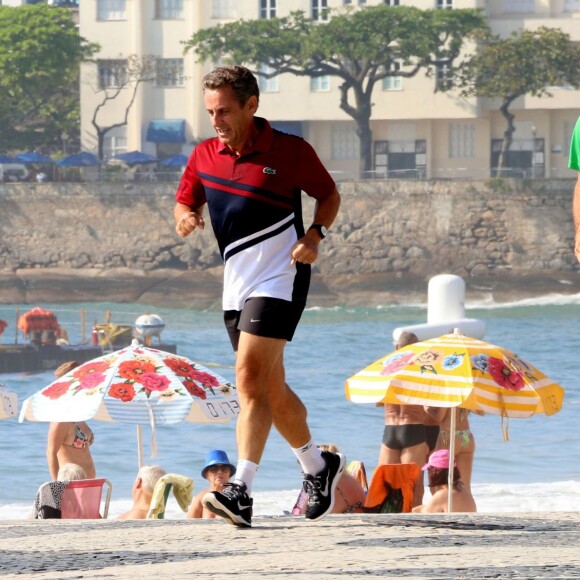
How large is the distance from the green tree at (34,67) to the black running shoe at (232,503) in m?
59.7

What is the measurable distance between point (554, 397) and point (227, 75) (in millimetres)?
3978

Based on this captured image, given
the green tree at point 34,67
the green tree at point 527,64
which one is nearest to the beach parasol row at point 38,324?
the green tree at point 527,64

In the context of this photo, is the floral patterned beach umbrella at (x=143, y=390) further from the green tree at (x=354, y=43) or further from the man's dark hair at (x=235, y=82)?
the green tree at (x=354, y=43)

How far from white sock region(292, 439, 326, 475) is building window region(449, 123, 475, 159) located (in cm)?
5881

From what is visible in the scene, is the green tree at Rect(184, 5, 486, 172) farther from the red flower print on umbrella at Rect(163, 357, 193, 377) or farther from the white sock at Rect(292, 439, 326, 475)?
the white sock at Rect(292, 439, 326, 475)

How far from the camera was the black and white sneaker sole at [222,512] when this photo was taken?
17.8ft

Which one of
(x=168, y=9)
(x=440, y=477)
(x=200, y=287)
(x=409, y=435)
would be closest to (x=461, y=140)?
Answer: (x=200, y=287)

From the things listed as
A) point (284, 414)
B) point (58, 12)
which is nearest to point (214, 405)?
point (284, 414)

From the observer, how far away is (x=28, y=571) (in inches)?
187

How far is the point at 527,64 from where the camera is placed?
59.6 meters

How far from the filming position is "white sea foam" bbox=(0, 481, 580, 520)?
557 inches

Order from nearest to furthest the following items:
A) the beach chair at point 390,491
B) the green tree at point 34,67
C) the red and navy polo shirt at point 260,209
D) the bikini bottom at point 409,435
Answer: the red and navy polo shirt at point 260,209, the beach chair at point 390,491, the bikini bottom at point 409,435, the green tree at point 34,67

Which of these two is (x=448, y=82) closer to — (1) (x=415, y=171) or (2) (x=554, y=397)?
(1) (x=415, y=171)

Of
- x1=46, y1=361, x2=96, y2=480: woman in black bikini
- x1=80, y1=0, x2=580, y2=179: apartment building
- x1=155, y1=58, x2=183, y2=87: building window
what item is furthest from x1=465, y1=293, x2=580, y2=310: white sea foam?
x1=46, y1=361, x2=96, y2=480: woman in black bikini
